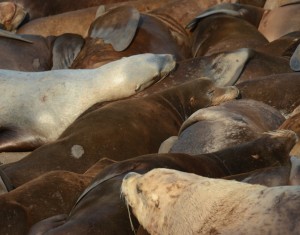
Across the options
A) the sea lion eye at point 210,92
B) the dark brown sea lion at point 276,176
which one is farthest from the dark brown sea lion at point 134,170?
the sea lion eye at point 210,92

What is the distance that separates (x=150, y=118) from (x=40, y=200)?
2.24 meters

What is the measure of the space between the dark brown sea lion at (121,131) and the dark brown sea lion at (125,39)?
7.29 ft

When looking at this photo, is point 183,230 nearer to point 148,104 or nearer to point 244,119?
point 244,119

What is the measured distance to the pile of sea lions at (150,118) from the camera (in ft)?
13.5

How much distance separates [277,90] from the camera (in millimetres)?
7527

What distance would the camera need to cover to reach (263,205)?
376cm

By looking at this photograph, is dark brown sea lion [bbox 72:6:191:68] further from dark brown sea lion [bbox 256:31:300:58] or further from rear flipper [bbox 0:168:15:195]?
rear flipper [bbox 0:168:15:195]

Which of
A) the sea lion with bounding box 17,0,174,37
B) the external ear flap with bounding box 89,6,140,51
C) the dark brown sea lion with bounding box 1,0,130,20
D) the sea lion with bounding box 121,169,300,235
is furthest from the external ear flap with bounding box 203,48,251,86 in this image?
the sea lion with bounding box 121,169,300,235

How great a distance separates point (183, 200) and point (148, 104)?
3375 mm

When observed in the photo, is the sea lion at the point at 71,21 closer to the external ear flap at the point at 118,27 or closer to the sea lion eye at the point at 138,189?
the external ear flap at the point at 118,27

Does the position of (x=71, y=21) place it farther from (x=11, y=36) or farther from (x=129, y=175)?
(x=129, y=175)

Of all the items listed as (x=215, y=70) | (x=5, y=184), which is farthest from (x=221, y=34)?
(x=5, y=184)

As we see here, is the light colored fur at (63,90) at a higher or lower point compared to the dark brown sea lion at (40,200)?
lower

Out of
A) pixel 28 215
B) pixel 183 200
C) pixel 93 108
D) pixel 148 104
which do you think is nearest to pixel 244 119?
pixel 148 104
